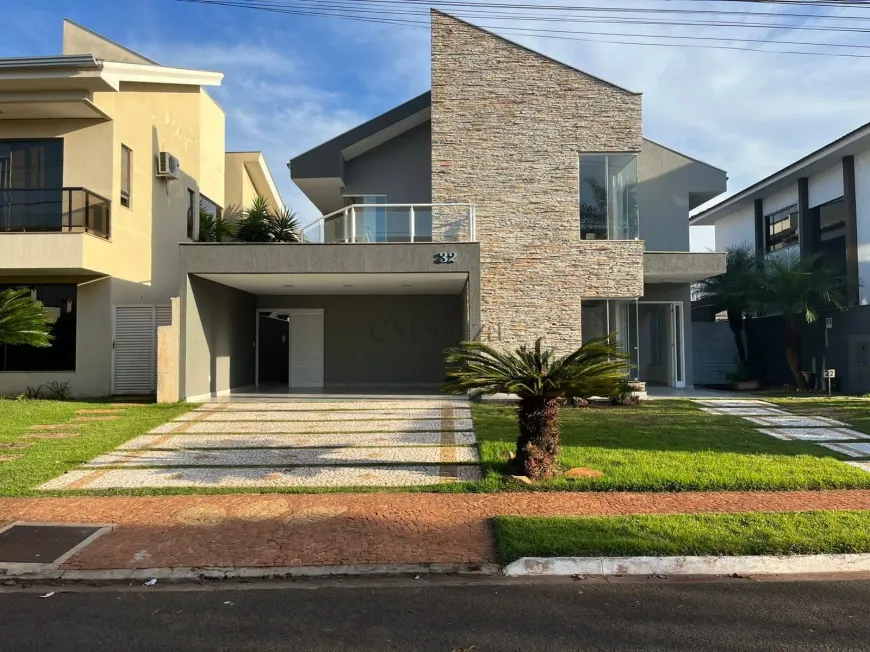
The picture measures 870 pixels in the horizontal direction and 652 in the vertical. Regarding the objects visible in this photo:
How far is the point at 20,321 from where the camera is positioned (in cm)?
1401

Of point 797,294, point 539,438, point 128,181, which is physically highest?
point 128,181

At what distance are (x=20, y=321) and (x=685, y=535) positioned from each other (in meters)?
13.8

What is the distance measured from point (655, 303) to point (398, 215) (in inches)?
327

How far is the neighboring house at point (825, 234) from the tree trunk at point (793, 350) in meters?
0.91

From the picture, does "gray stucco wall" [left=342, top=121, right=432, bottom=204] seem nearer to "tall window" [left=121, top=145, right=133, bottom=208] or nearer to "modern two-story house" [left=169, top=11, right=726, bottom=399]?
"modern two-story house" [left=169, top=11, right=726, bottom=399]

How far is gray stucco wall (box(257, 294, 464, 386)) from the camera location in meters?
19.8

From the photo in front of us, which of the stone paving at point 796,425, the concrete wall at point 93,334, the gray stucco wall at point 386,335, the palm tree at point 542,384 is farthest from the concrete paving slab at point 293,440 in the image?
the gray stucco wall at point 386,335

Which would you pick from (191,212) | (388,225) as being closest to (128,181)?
(191,212)

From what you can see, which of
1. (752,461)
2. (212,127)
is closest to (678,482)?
(752,461)

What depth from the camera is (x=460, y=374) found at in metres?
8.55

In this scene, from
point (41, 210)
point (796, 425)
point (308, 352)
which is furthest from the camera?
point (308, 352)

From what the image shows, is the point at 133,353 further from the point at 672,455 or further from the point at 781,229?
the point at 781,229

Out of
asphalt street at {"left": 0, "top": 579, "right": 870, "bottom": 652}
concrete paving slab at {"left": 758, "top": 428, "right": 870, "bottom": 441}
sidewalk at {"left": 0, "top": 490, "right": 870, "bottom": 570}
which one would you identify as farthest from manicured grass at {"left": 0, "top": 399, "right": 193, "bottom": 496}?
concrete paving slab at {"left": 758, "top": 428, "right": 870, "bottom": 441}

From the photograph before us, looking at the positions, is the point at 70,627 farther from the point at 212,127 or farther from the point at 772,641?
the point at 212,127
